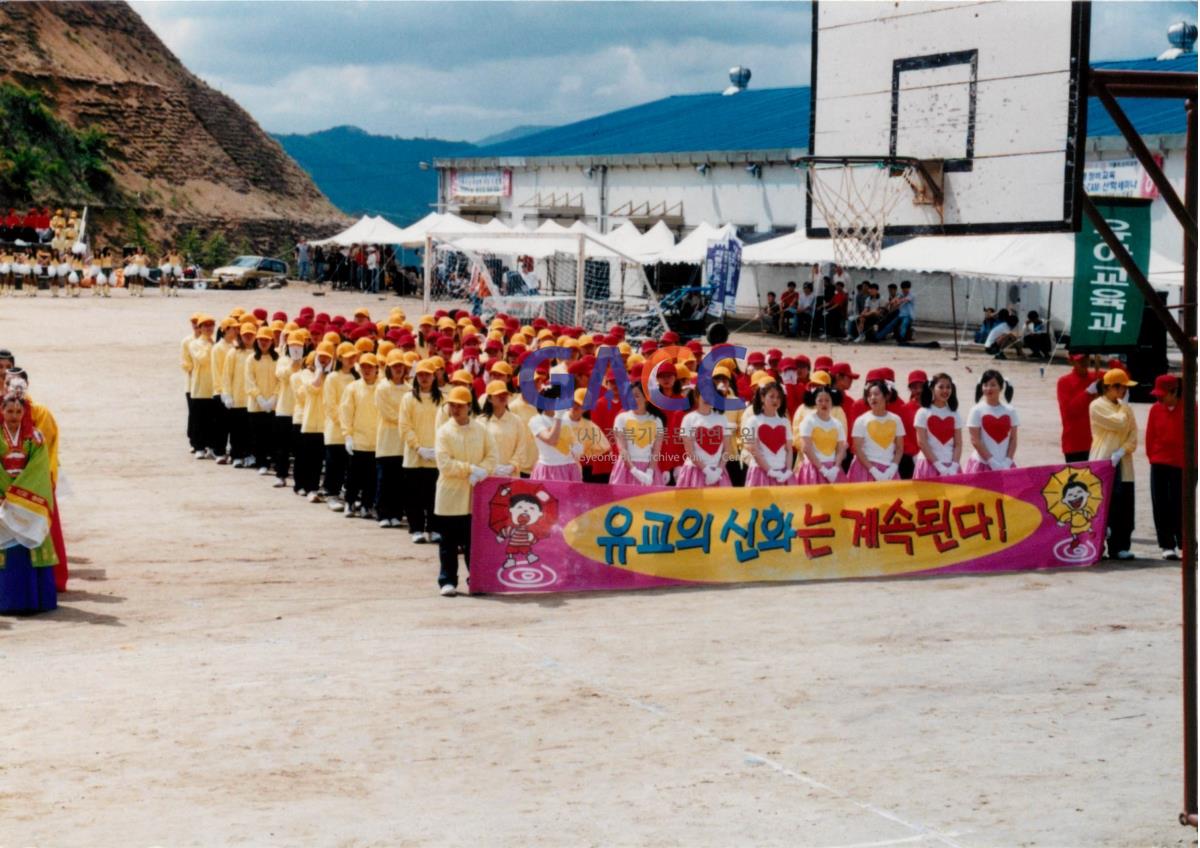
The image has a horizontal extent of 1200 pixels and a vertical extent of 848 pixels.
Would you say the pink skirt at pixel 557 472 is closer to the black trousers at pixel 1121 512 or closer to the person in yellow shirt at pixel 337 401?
the person in yellow shirt at pixel 337 401

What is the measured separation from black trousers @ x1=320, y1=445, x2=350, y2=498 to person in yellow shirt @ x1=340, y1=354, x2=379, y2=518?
36cm

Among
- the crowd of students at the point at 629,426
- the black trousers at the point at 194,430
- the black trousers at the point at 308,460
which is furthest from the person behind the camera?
the black trousers at the point at 194,430

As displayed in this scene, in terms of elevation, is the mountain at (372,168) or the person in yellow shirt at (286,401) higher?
the mountain at (372,168)

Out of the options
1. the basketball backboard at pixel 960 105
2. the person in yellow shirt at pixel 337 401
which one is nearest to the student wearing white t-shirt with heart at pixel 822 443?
the basketball backboard at pixel 960 105

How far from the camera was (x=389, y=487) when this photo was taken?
1445 cm

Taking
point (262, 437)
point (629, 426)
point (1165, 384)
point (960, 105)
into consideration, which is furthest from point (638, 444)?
point (262, 437)

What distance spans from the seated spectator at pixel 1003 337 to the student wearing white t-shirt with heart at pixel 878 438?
65.9 feet

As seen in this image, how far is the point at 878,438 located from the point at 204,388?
8.64 metres

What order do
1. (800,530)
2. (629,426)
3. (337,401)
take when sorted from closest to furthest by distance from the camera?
(800,530) → (629,426) → (337,401)

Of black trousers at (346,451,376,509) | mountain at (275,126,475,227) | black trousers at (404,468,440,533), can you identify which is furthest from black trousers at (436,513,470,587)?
mountain at (275,126,475,227)

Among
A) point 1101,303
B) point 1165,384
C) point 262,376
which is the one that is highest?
point 1101,303

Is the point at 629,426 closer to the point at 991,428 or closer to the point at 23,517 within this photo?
the point at 991,428

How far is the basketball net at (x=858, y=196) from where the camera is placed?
11555 millimetres

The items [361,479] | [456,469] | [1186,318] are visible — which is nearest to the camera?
[1186,318]
